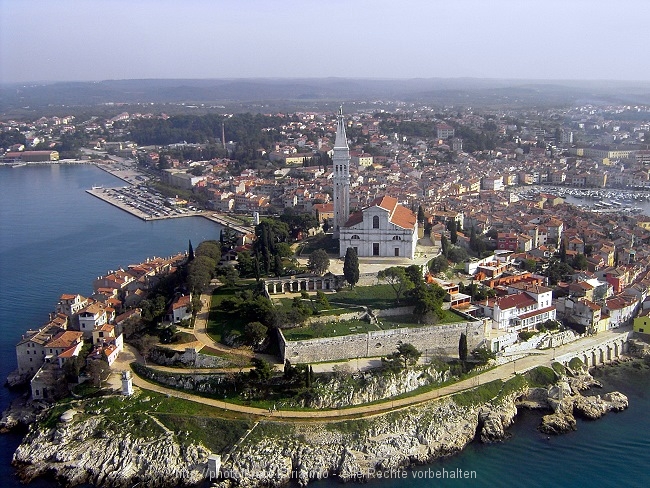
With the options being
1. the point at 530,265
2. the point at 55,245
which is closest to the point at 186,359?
the point at 530,265

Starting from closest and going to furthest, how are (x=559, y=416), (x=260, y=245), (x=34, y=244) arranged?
(x=559, y=416)
(x=260, y=245)
(x=34, y=244)

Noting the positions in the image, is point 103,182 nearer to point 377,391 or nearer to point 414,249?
point 414,249

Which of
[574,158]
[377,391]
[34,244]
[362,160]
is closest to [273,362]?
[377,391]

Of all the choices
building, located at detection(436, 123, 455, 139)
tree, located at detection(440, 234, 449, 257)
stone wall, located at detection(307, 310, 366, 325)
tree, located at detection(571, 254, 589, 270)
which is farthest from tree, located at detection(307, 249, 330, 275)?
building, located at detection(436, 123, 455, 139)

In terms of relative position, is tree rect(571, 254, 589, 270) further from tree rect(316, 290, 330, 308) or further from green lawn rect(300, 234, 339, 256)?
tree rect(316, 290, 330, 308)

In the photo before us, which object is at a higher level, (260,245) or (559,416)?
(260,245)

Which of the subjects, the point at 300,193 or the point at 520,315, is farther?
the point at 300,193
